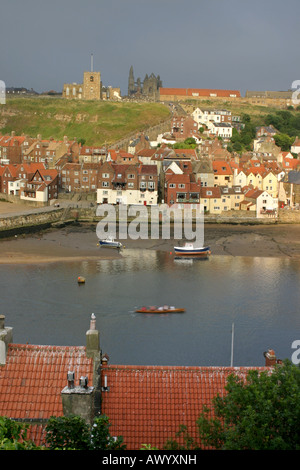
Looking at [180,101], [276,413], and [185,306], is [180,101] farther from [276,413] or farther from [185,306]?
[276,413]

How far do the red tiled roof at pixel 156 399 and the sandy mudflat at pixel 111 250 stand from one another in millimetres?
24914

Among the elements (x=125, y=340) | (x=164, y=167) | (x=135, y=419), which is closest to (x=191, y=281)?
(x=125, y=340)

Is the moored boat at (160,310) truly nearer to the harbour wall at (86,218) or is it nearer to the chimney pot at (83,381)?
the chimney pot at (83,381)

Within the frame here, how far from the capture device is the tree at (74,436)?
6.64m

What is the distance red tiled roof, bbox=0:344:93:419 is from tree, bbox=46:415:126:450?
1354 mm

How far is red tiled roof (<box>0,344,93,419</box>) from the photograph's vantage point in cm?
813

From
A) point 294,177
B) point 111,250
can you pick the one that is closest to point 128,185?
point 294,177

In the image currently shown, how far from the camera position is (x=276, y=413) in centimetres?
704

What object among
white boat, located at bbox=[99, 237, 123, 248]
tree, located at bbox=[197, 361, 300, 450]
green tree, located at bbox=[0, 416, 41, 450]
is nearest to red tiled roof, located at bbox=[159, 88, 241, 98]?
white boat, located at bbox=[99, 237, 123, 248]

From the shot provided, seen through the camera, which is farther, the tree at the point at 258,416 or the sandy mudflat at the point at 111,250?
the sandy mudflat at the point at 111,250

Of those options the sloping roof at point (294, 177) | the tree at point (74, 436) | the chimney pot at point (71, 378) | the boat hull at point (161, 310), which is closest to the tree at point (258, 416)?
the tree at point (74, 436)

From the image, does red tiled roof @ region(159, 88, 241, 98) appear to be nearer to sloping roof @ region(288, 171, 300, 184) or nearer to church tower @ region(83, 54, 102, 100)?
church tower @ region(83, 54, 102, 100)

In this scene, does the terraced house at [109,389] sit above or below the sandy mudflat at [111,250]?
above

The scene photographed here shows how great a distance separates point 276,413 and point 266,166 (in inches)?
2175
